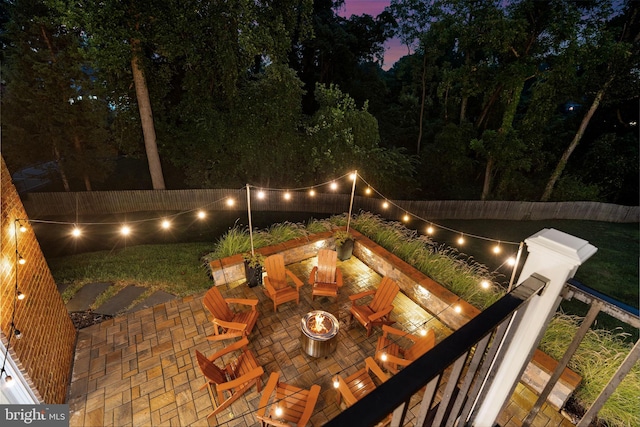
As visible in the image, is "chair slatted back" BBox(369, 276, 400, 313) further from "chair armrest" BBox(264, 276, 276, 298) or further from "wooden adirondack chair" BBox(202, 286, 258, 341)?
"wooden adirondack chair" BBox(202, 286, 258, 341)

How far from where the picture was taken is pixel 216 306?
4.66 m

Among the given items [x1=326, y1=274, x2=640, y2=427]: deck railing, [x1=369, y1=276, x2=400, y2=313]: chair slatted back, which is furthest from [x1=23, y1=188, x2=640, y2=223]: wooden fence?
[x1=326, y1=274, x2=640, y2=427]: deck railing

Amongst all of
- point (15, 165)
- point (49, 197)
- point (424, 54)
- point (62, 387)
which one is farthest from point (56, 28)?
point (424, 54)

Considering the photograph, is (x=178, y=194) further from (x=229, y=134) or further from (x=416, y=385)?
(x=416, y=385)

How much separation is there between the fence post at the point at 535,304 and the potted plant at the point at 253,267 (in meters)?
4.67

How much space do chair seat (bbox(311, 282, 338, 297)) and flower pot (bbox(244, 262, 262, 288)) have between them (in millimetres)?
1278

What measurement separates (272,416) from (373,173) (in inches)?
474

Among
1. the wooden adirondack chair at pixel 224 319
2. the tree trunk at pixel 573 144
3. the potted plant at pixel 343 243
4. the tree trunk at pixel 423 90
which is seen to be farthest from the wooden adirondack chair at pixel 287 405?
the tree trunk at pixel 423 90

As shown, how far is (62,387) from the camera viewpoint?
3.94m

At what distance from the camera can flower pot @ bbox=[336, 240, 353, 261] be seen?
22.4 ft

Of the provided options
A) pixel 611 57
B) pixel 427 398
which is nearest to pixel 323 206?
pixel 427 398

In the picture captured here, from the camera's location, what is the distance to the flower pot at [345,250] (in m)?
6.83

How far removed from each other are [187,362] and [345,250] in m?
3.91

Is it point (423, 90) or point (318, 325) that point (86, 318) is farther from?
A: point (423, 90)
